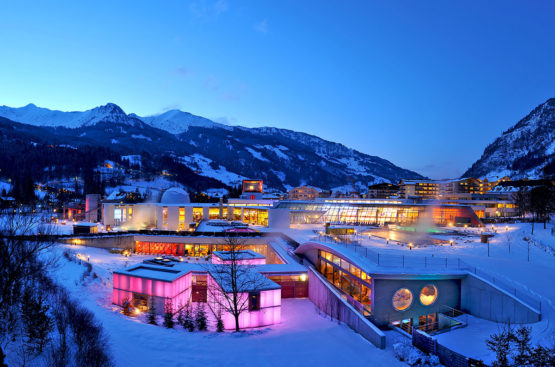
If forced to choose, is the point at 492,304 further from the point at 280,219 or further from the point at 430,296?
the point at 280,219

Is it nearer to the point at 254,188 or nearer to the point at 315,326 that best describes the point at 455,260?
the point at 315,326

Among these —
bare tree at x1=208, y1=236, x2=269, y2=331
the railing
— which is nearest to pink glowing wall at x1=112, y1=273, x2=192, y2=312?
bare tree at x1=208, y1=236, x2=269, y2=331

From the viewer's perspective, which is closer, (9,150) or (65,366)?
(65,366)

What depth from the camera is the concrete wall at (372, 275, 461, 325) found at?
18000 millimetres

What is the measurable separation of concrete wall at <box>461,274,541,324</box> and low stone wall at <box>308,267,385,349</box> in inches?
241

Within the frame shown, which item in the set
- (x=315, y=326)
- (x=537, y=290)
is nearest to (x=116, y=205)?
(x=315, y=326)

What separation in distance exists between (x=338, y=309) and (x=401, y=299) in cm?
424

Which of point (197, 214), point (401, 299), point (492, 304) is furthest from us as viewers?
point (197, 214)

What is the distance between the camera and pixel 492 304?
16844 millimetres

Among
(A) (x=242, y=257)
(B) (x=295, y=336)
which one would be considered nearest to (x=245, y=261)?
(A) (x=242, y=257)

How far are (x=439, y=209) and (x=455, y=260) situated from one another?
30420 mm

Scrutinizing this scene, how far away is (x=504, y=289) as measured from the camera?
54.0 ft

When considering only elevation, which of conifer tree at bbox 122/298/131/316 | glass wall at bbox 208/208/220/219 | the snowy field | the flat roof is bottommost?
conifer tree at bbox 122/298/131/316

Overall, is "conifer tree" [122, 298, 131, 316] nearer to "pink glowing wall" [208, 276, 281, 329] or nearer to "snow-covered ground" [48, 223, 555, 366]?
"snow-covered ground" [48, 223, 555, 366]
